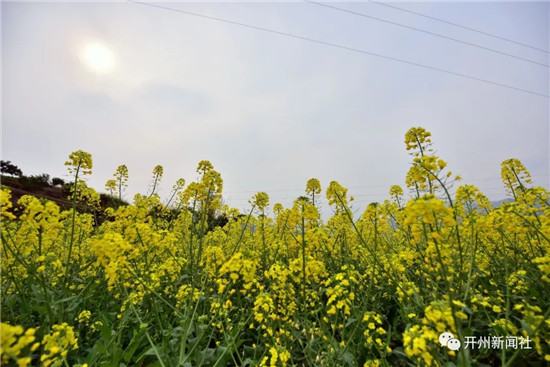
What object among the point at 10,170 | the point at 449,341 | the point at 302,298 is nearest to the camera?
the point at 449,341

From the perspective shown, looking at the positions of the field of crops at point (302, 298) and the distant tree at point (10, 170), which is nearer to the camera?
the field of crops at point (302, 298)

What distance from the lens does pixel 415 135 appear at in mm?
2748

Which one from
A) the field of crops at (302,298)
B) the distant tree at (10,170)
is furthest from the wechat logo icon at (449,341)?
the distant tree at (10,170)

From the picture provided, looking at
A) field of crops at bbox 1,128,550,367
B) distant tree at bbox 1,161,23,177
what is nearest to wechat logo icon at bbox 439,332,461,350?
field of crops at bbox 1,128,550,367

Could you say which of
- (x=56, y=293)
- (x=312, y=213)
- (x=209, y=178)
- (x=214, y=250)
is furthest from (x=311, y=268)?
(x=56, y=293)

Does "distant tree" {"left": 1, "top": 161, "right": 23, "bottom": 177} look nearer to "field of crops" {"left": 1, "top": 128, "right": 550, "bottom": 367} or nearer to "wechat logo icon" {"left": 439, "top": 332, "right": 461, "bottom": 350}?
"field of crops" {"left": 1, "top": 128, "right": 550, "bottom": 367}

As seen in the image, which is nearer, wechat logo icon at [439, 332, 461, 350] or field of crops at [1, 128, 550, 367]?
wechat logo icon at [439, 332, 461, 350]

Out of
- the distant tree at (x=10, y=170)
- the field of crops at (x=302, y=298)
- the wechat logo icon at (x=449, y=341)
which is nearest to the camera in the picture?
the wechat logo icon at (x=449, y=341)

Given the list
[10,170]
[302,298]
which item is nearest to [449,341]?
[302,298]

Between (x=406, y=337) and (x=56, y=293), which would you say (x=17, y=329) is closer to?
(x=406, y=337)

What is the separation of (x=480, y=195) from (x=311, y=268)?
259 centimetres

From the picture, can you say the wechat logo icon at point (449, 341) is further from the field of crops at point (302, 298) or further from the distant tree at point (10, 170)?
the distant tree at point (10, 170)

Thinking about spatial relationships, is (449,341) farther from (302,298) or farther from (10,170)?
(10,170)

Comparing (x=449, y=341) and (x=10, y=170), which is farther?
(x=10, y=170)
